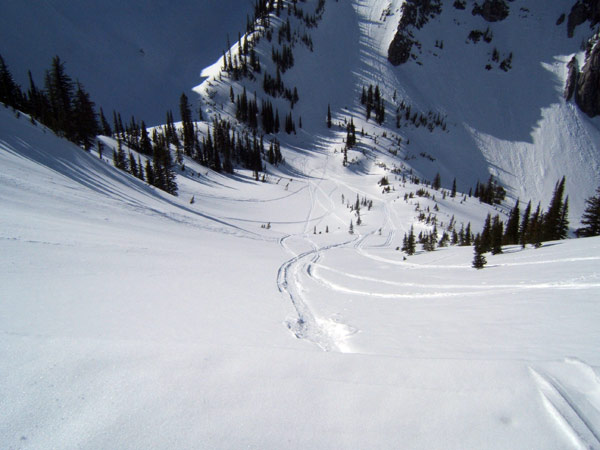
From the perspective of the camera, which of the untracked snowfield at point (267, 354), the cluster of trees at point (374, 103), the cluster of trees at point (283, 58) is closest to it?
→ the untracked snowfield at point (267, 354)

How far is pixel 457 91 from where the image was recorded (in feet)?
401

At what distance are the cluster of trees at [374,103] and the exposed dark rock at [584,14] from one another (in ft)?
353

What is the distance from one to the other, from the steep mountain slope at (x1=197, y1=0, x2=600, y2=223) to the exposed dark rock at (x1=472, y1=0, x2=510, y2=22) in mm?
2863

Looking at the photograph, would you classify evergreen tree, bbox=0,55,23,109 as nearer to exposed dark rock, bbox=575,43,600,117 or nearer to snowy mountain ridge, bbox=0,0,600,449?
snowy mountain ridge, bbox=0,0,600,449

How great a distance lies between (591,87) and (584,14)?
58.6 m

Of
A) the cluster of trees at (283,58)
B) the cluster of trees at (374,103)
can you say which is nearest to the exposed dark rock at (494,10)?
the cluster of trees at (374,103)

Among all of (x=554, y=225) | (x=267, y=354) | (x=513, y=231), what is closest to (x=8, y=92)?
(x=267, y=354)

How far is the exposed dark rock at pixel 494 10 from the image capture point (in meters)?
146

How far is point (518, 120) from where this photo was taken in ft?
347

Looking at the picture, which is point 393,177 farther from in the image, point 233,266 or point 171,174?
point 233,266

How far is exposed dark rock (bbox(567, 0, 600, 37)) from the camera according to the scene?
12456cm

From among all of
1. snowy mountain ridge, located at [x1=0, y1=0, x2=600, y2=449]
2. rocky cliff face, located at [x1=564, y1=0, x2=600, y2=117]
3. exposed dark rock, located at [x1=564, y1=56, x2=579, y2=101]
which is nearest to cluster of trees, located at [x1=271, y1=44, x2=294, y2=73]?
exposed dark rock, located at [x1=564, y1=56, x2=579, y2=101]

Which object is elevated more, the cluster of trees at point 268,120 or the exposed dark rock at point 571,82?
the exposed dark rock at point 571,82

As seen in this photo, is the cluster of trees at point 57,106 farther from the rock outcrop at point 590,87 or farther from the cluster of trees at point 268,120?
the rock outcrop at point 590,87
